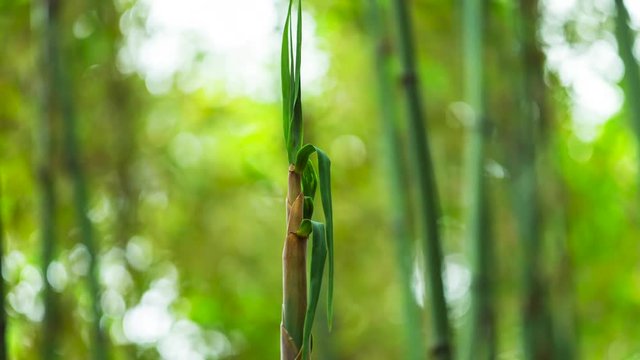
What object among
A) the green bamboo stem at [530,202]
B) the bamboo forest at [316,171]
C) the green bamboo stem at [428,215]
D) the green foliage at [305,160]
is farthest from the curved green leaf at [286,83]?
the green bamboo stem at [530,202]

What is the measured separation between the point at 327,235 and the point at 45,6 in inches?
20.9

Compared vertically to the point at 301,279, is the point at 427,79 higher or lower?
higher

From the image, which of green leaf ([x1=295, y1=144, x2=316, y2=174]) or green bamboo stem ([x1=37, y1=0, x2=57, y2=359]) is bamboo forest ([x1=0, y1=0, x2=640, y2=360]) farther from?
green leaf ([x1=295, y1=144, x2=316, y2=174])

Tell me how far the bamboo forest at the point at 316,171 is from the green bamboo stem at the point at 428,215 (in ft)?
0.33

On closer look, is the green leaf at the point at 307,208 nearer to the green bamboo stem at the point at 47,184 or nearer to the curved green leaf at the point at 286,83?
the curved green leaf at the point at 286,83

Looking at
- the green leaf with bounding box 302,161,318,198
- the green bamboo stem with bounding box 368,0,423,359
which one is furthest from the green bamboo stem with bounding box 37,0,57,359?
the green leaf with bounding box 302,161,318,198

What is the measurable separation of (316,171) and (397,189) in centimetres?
9

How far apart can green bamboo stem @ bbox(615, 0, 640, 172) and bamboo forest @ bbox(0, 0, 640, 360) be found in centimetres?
11

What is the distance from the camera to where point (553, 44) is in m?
1.20

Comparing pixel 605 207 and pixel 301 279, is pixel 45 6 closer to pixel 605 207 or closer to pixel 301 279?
pixel 301 279

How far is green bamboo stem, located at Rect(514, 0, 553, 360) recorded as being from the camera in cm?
91

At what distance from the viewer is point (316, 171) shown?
0.96 meters

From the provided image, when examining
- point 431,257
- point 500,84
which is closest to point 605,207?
point 500,84

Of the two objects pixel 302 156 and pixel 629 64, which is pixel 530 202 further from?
pixel 302 156
